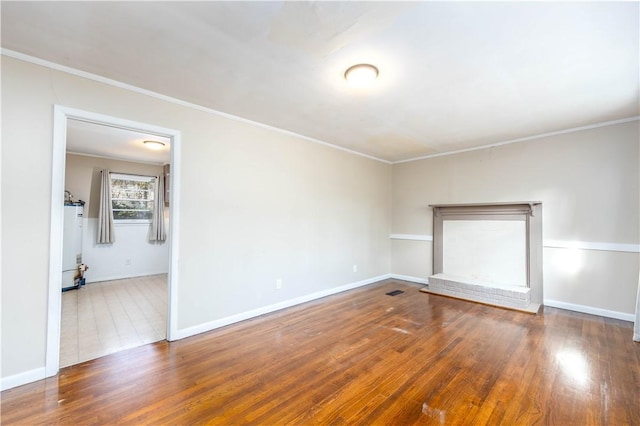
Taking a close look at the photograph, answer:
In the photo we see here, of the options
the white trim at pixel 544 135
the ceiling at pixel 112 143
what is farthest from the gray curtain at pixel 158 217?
the white trim at pixel 544 135

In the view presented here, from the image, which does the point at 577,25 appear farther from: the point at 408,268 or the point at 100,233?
the point at 100,233

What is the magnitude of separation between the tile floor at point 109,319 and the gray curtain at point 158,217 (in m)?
1.27

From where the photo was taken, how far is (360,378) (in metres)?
2.22

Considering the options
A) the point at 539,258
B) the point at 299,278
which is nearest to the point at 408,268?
the point at 539,258

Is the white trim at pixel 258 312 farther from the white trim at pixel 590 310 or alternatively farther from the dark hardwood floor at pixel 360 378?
the white trim at pixel 590 310

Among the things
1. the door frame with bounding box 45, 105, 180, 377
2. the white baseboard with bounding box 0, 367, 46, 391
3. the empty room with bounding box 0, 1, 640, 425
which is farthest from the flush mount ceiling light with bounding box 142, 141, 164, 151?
the white baseboard with bounding box 0, 367, 46, 391

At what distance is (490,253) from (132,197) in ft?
23.3

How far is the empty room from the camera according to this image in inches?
72.0

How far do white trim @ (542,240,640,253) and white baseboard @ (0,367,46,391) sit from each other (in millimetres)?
5801

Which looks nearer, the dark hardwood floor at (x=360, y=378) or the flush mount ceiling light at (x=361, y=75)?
the dark hardwood floor at (x=360, y=378)

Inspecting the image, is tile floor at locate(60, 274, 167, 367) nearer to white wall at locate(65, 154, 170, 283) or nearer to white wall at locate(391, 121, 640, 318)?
white wall at locate(65, 154, 170, 283)

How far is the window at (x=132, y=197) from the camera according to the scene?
5816 millimetres

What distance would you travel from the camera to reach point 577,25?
5.82 ft

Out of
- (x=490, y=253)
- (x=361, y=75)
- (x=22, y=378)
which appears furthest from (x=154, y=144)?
(x=490, y=253)
